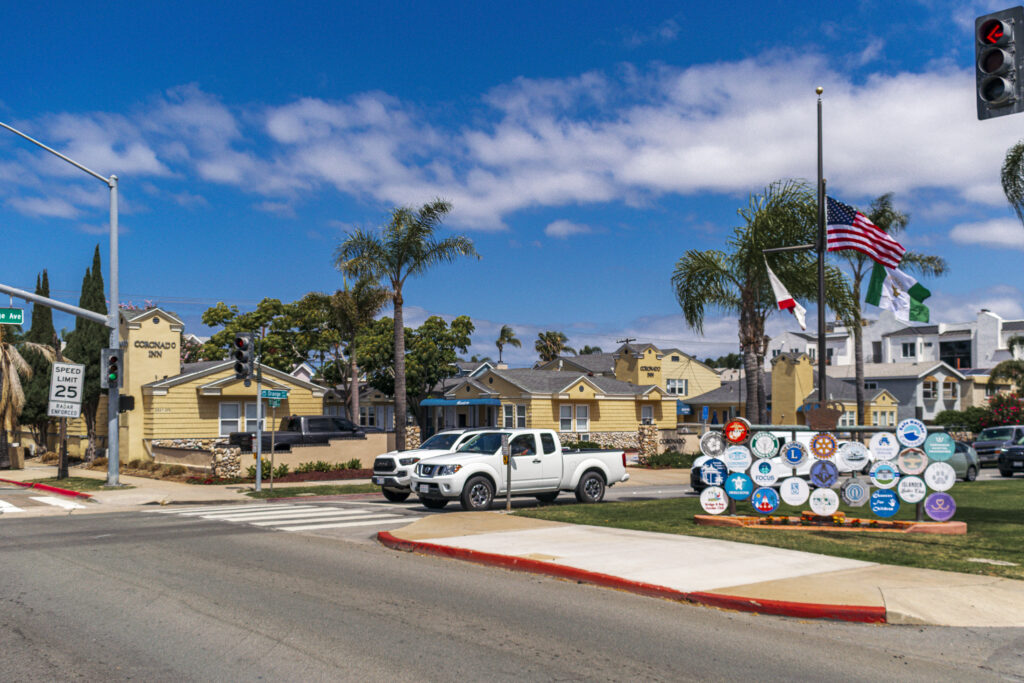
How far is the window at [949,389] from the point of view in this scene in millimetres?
70500

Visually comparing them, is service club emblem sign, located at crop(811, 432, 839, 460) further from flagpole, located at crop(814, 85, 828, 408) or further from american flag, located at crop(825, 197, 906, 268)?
american flag, located at crop(825, 197, 906, 268)

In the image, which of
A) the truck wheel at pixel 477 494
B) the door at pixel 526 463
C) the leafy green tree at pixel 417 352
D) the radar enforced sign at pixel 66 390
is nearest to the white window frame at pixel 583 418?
the leafy green tree at pixel 417 352

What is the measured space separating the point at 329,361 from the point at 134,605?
4865cm

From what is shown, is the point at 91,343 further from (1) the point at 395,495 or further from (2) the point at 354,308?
(1) the point at 395,495

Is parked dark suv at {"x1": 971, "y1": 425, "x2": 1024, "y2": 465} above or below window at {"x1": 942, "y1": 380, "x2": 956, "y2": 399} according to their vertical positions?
below

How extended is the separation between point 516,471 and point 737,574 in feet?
30.5

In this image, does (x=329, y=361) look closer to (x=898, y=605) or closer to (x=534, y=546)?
(x=534, y=546)

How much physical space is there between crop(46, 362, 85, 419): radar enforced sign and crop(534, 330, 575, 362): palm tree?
75.2 meters

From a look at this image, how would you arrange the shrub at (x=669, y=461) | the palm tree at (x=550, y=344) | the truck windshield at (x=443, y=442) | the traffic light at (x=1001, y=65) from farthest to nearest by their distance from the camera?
the palm tree at (x=550, y=344) → the shrub at (x=669, y=461) → the truck windshield at (x=443, y=442) → the traffic light at (x=1001, y=65)

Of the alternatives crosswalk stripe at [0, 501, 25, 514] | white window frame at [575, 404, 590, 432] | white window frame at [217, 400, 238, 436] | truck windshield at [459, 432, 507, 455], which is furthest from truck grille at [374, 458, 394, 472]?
white window frame at [575, 404, 590, 432]

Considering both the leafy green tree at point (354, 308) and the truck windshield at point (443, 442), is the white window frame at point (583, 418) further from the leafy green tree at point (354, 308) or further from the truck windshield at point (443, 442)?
the truck windshield at point (443, 442)

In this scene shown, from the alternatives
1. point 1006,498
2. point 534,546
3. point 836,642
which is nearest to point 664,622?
point 836,642

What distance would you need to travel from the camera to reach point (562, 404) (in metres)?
47.2

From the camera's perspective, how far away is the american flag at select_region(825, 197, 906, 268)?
19688 mm
